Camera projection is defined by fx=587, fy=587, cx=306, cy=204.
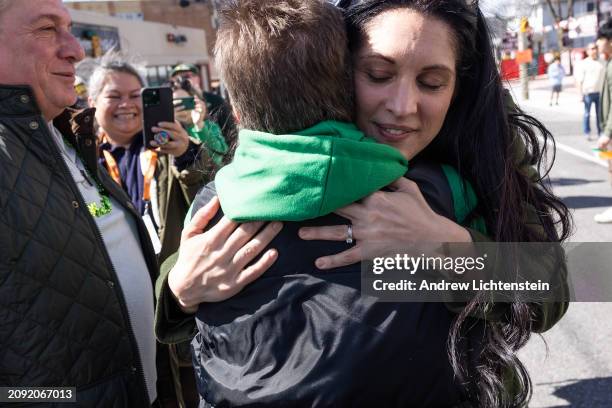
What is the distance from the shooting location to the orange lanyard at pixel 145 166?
3.32m

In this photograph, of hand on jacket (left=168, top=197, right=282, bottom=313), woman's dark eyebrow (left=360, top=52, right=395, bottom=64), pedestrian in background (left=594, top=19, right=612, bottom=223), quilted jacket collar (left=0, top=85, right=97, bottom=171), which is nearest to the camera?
hand on jacket (left=168, top=197, right=282, bottom=313)

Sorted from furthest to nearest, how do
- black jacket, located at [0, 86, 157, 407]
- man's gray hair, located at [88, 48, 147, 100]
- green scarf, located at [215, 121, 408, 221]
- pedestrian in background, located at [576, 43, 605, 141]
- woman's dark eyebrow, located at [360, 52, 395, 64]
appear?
pedestrian in background, located at [576, 43, 605, 141]
man's gray hair, located at [88, 48, 147, 100]
black jacket, located at [0, 86, 157, 407]
woman's dark eyebrow, located at [360, 52, 395, 64]
green scarf, located at [215, 121, 408, 221]

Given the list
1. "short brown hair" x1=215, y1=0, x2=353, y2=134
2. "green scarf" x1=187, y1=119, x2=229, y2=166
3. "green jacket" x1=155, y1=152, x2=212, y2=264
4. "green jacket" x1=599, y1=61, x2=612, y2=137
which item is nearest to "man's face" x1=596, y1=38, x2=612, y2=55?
"green jacket" x1=599, y1=61, x2=612, y2=137

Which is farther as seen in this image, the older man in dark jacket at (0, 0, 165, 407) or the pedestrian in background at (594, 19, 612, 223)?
the pedestrian in background at (594, 19, 612, 223)

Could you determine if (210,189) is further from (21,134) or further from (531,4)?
(531,4)

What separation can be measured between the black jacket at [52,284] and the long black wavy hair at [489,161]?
38.1 inches

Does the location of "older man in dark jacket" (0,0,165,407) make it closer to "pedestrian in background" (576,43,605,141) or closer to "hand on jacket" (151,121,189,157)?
"hand on jacket" (151,121,189,157)

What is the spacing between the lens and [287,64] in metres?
1.12

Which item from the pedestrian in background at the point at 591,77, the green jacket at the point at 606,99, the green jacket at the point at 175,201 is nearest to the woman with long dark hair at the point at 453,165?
the green jacket at the point at 175,201

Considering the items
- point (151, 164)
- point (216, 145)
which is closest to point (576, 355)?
point (216, 145)

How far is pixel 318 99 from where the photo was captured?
45.3 inches

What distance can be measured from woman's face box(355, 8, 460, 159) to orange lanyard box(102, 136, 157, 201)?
6.89ft

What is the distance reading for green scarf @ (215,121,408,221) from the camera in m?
1.11

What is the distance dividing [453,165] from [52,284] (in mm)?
1131
